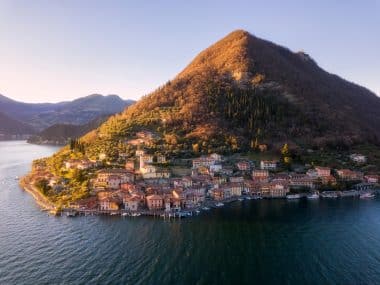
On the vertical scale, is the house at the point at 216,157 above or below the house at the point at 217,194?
above

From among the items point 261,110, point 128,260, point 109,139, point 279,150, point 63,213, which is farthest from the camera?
point 261,110

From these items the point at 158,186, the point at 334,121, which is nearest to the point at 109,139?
the point at 158,186

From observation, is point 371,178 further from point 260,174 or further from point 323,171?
point 260,174

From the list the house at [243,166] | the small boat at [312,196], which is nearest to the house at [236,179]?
the house at [243,166]

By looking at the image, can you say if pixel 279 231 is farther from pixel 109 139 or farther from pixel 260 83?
pixel 260 83

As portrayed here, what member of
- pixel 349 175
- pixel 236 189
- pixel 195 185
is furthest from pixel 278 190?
pixel 349 175

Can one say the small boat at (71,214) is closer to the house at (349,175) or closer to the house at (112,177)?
the house at (112,177)
